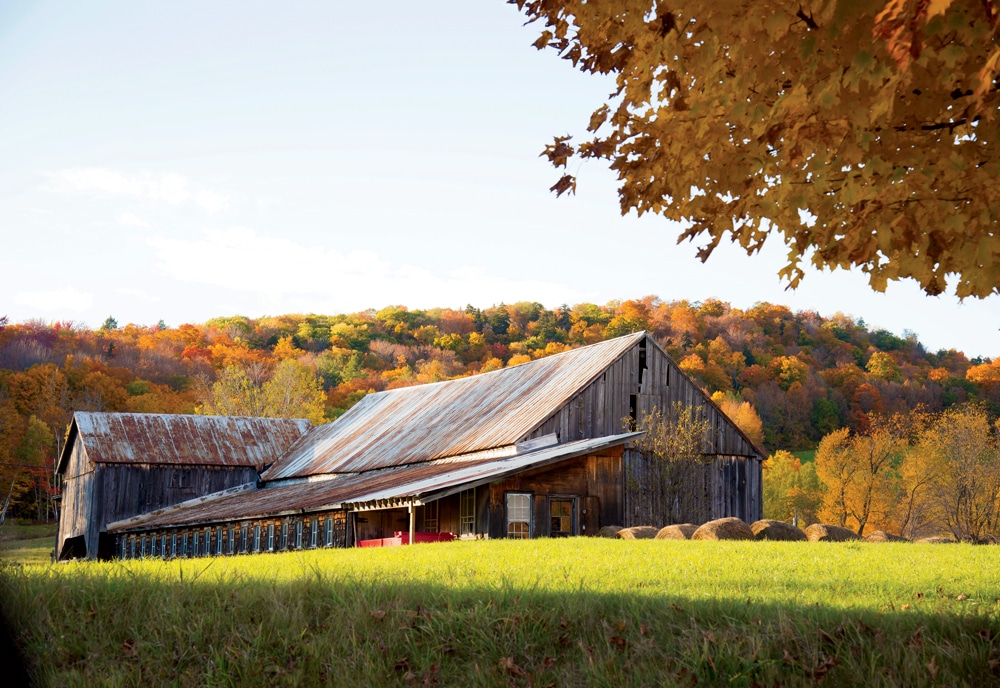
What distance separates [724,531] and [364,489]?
517 inches

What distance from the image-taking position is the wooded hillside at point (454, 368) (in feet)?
247

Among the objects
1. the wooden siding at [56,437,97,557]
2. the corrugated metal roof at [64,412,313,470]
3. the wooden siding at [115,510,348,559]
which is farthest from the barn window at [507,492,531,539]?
the wooden siding at [56,437,97,557]

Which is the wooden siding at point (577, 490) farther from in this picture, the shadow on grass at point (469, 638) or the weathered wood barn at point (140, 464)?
the weathered wood barn at point (140, 464)

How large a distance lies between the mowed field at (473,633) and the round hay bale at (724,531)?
10753mm

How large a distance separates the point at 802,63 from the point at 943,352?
286ft

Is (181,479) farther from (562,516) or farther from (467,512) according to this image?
(562,516)

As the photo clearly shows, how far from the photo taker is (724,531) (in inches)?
872

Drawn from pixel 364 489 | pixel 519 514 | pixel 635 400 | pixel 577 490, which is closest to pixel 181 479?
pixel 364 489

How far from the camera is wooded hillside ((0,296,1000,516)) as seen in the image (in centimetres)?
7531

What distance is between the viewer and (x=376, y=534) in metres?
33.4

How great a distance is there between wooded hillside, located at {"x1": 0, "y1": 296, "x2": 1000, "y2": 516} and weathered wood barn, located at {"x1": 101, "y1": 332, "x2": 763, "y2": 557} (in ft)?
104

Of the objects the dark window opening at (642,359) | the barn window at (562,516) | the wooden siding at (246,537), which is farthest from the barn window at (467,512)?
the dark window opening at (642,359)

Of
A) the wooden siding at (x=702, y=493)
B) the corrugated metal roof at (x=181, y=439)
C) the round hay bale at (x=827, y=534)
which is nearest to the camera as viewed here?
the round hay bale at (x=827, y=534)

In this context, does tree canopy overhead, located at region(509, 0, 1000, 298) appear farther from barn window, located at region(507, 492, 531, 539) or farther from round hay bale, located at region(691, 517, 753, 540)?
barn window, located at region(507, 492, 531, 539)
